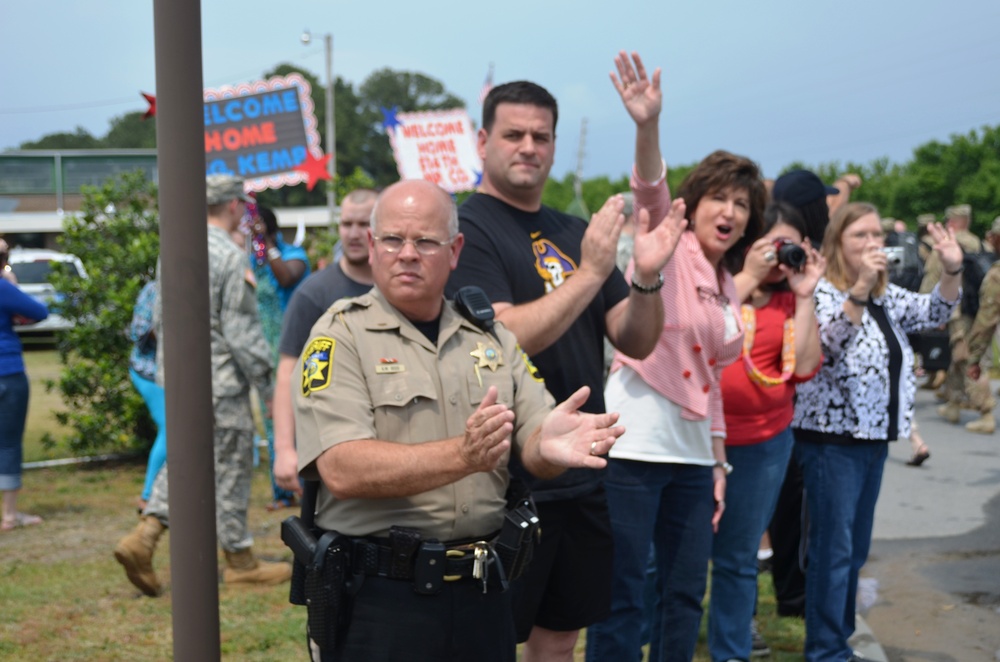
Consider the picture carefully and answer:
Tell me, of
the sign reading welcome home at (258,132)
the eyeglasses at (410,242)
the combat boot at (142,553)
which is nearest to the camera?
the eyeglasses at (410,242)

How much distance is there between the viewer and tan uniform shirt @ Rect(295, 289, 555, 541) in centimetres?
255

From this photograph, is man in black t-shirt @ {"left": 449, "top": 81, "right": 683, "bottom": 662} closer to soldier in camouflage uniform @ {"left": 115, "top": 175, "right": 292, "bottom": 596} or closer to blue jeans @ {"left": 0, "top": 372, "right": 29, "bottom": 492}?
soldier in camouflage uniform @ {"left": 115, "top": 175, "right": 292, "bottom": 596}

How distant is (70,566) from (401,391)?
181 inches

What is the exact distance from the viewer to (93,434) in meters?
9.27

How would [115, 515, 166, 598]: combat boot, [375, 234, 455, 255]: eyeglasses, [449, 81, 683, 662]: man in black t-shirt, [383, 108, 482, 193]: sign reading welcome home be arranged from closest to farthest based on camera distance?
[375, 234, 455, 255]: eyeglasses, [449, 81, 683, 662]: man in black t-shirt, [115, 515, 166, 598]: combat boot, [383, 108, 482, 193]: sign reading welcome home

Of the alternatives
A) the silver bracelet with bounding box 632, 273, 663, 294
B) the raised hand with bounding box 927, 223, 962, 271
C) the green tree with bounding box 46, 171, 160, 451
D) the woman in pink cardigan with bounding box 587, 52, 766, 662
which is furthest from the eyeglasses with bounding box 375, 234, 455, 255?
the green tree with bounding box 46, 171, 160, 451

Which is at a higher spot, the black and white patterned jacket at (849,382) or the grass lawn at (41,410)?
the black and white patterned jacket at (849,382)

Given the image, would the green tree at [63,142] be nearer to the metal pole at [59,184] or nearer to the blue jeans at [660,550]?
the metal pole at [59,184]

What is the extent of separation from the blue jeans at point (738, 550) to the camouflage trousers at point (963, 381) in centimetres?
789

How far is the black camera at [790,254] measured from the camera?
13.9 ft

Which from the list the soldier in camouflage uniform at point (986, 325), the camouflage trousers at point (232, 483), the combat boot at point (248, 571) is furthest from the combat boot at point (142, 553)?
the soldier in camouflage uniform at point (986, 325)

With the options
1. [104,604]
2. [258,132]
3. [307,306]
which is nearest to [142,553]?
[104,604]

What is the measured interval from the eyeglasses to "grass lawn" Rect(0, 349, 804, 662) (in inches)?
110

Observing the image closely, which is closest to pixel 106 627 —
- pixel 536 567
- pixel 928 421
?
pixel 536 567
